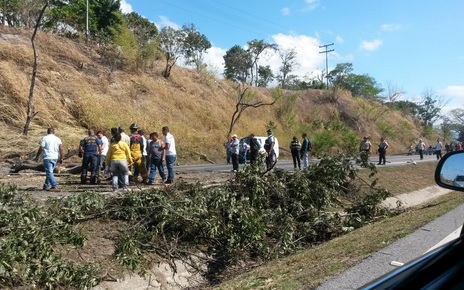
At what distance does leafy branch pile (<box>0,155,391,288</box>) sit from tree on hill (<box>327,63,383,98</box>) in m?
72.3

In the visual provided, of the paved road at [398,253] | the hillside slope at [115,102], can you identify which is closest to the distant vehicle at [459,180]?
the paved road at [398,253]

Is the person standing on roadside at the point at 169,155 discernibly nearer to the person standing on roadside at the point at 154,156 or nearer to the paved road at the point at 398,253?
the person standing on roadside at the point at 154,156

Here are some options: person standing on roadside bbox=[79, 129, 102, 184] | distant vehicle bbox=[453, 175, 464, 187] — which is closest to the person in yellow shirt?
person standing on roadside bbox=[79, 129, 102, 184]

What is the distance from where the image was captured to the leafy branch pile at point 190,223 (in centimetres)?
691

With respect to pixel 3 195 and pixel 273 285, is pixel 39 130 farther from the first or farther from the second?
pixel 273 285

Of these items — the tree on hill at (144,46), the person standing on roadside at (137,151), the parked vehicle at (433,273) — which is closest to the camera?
the parked vehicle at (433,273)

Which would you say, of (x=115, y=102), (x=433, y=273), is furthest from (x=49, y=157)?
(x=115, y=102)

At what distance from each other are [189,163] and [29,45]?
45.7 feet

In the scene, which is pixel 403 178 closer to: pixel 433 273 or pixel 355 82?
pixel 433 273

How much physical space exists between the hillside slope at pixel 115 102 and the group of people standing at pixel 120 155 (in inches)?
360

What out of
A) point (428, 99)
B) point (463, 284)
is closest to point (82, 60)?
point (463, 284)

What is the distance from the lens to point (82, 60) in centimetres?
3403

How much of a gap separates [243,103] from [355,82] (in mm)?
49366

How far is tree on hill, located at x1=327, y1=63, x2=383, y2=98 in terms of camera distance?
82.4m
